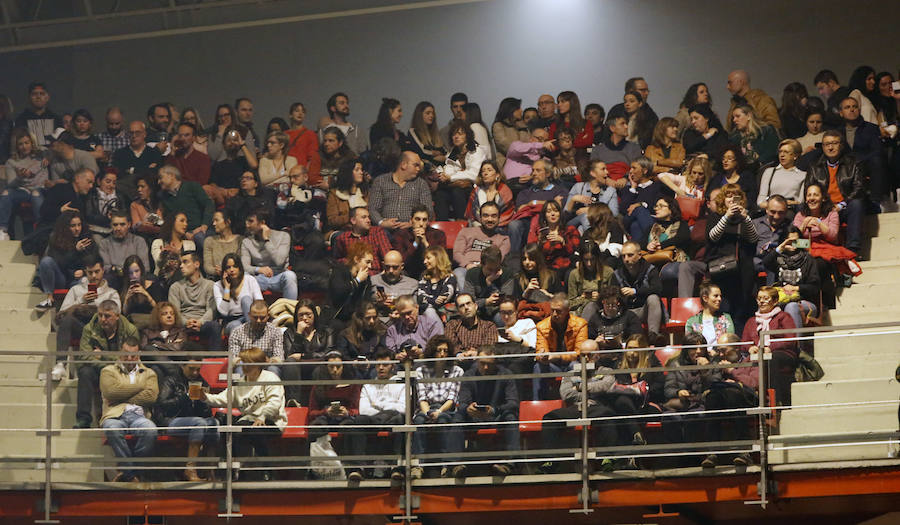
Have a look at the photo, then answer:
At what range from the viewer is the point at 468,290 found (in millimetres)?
10711

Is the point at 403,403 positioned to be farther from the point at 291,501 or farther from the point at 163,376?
the point at 163,376

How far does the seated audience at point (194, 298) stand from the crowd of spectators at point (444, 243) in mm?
18

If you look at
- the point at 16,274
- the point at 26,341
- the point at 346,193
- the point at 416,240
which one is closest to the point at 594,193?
the point at 416,240

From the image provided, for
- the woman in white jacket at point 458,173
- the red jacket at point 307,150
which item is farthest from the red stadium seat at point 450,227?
the red jacket at point 307,150

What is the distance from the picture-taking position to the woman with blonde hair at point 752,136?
448 inches

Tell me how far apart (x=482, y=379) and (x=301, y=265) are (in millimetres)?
2967

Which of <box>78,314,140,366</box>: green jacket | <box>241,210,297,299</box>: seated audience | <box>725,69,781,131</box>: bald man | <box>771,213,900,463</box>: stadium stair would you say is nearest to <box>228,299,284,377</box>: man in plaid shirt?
<box>78,314,140,366</box>: green jacket

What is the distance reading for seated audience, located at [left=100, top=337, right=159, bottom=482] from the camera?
903cm

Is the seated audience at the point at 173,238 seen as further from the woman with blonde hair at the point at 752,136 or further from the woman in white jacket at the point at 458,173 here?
the woman with blonde hair at the point at 752,136

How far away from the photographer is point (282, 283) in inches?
442

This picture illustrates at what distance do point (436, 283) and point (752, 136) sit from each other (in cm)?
299

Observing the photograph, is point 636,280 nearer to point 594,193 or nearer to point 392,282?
point 594,193

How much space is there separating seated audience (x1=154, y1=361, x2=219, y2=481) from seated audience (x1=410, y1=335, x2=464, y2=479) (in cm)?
134

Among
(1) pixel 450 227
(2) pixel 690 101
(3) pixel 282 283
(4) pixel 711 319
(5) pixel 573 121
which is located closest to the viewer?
(4) pixel 711 319
